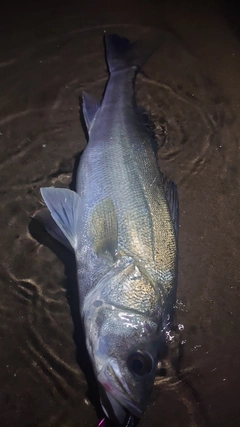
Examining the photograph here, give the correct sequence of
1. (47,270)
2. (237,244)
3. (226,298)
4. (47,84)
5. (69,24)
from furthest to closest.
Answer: (69,24) → (47,84) → (237,244) → (226,298) → (47,270)

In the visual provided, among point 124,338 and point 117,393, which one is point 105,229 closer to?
point 124,338

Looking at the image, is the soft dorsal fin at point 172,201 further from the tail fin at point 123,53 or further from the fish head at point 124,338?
the tail fin at point 123,53

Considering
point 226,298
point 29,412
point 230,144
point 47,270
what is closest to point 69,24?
point 230,144

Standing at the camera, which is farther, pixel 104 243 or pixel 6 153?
pixel 6 153

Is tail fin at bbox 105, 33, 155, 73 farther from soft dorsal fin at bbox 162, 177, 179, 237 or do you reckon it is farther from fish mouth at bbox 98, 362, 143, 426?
fish mouth at bbox 98, 362, 143, 426

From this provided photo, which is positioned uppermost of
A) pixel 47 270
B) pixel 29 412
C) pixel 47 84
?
pixel 47 84

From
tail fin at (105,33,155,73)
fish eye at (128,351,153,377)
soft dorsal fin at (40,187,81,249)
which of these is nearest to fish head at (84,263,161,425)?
fish eye at (128,351,153,377)

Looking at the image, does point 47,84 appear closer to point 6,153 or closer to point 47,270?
point 6,153

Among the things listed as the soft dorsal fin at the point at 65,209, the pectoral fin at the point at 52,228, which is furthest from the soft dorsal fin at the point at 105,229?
the pectoral fin at the point at 52,228
